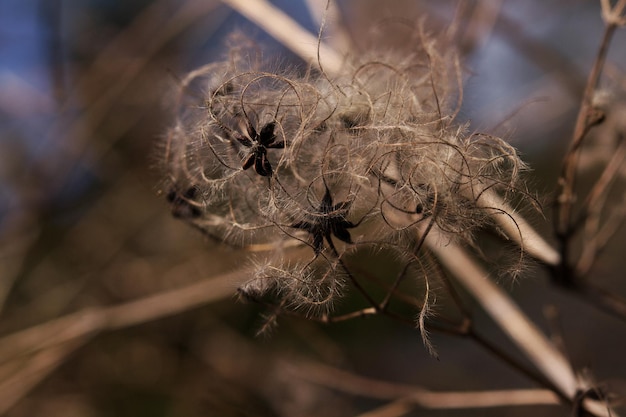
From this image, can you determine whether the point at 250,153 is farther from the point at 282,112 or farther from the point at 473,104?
the point at 473,104

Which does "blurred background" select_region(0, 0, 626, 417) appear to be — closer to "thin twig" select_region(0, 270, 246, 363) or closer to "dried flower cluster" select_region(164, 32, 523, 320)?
"thin twig" select_region(0, 270, 246, 363)

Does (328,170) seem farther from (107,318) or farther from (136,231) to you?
(136,231)

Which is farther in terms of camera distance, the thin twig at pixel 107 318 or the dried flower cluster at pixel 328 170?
the thin twig at pixel 107 318

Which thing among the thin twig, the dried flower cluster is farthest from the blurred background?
the dried flower cluster

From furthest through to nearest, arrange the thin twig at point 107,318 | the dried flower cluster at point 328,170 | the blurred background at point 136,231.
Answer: the blurred background at point 136,231 < the thin twig at point 107,318 < the dried flower cluster at point 328,170

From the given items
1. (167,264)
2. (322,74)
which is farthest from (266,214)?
(167,264)

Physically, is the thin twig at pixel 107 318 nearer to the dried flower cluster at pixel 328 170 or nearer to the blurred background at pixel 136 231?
the blurred background at pixel 136 231

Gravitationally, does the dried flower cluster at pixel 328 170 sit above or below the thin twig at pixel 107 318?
above

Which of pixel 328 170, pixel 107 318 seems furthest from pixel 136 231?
pixel 328 170

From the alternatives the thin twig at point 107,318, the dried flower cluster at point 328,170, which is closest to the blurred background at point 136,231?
the thin twig at point 107,318
